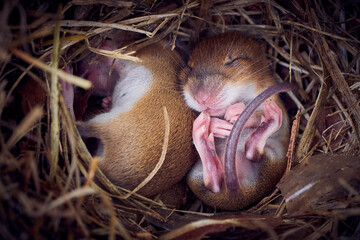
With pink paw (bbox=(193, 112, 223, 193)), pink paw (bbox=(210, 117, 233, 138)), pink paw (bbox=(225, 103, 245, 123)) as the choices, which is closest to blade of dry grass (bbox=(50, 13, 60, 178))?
pink paw (bbox=(193, 112, 223, 193))

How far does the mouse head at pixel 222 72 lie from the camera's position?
2.32 metres

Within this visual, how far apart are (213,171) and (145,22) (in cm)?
124

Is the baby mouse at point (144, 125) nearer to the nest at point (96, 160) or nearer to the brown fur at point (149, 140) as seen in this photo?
the brown fur at point (149, 140)

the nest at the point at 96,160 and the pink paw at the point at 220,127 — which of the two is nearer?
the nest at the point at 96,160

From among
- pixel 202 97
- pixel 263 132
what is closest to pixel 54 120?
pixel 202 97

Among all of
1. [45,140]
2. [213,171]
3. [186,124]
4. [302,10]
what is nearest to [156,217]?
[213,171]

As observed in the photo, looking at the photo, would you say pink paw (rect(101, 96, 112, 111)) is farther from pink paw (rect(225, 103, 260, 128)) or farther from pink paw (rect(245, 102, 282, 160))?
pink paw (rect(245, 102, 282, 160))

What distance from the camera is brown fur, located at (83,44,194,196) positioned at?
6.89 ft

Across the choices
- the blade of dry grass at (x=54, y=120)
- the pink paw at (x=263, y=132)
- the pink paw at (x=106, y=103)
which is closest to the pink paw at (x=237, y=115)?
the pink paw at (x=263, y=132)

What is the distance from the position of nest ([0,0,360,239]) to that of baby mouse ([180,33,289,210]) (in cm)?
15

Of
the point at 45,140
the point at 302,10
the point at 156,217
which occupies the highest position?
the point at 302,10

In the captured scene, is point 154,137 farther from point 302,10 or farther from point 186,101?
point 302,10

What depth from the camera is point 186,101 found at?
2.40 m

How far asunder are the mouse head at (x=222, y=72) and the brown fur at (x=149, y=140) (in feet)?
0.54
